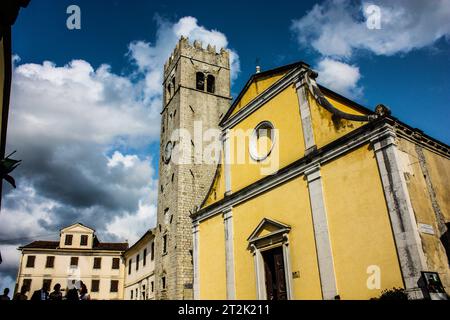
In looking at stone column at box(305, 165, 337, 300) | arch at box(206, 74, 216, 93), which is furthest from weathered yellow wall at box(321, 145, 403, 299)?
arch at box(206, 74, 216, 93)

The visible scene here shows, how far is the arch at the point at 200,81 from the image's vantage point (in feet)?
87.8

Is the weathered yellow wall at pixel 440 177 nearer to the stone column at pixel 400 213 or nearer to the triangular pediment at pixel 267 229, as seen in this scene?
the stone column at pixel 400 213

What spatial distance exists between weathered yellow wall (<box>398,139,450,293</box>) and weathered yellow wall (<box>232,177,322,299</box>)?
2.95 metres

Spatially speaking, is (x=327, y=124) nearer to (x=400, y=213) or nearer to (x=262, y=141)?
(x=262, y=141)

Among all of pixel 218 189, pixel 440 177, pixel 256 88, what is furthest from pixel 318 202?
pixel 256 88

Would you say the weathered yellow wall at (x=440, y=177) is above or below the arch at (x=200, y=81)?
below

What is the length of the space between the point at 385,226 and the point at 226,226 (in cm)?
676

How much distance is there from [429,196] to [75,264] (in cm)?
3469

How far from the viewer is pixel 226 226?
45.3 feet

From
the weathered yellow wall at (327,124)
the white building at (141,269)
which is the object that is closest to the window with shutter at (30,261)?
the white building at (141,269)

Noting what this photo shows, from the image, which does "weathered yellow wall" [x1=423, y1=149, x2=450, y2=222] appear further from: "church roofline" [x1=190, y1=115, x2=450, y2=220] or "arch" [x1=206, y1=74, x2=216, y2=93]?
"arch" [x1=206, y1=74, x2=216, y2=93]

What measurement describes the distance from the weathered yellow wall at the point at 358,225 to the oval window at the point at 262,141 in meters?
3.21
